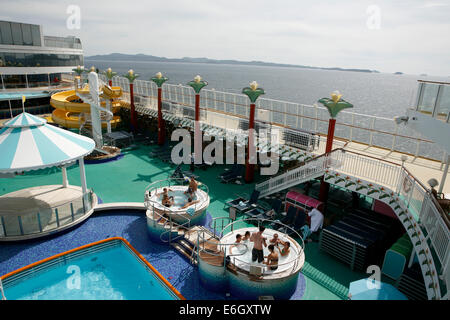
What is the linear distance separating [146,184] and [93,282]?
328 inches

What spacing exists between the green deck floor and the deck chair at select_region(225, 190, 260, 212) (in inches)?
22.2

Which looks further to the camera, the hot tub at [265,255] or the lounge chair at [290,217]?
the lounge chair at [290,217]

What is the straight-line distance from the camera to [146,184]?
62.2 ft

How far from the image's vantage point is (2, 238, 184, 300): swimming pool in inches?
416

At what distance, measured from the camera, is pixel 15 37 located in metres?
34.7

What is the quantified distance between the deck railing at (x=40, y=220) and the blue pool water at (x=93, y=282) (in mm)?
2028

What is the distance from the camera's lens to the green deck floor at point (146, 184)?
11383 mm

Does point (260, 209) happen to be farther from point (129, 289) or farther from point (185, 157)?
point (185, 157)

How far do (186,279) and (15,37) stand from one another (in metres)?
36.7

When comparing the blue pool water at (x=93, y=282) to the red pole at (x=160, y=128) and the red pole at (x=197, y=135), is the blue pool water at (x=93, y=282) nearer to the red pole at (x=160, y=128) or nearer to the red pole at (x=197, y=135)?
the red pole at (x=197, y=135)

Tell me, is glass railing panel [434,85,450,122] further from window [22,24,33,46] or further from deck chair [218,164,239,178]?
window [22,24,33,46]

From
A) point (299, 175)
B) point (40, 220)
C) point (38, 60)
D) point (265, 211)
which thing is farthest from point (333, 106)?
point (38, 60)

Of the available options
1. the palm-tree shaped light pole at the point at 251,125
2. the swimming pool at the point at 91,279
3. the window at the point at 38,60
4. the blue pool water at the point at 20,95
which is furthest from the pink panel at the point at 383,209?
the window at the point at 38,60

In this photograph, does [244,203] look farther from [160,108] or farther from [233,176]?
[160,108]
